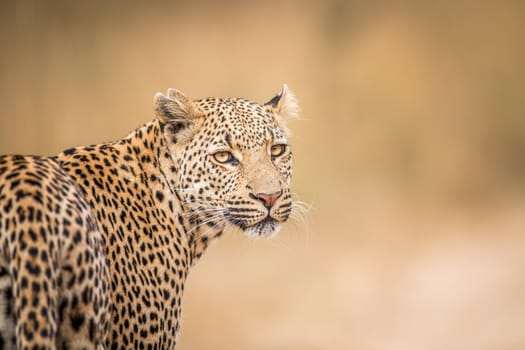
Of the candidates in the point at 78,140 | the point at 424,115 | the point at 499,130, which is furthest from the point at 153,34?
the point at 499,130

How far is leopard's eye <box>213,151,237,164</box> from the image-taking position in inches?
196

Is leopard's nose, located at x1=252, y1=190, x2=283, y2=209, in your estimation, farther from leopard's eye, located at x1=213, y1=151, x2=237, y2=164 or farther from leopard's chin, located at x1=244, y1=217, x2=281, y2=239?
leopard's eye, located at x1=213, y1=151, x2=237, y2=164

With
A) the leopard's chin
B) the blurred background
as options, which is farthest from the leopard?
the blurred background

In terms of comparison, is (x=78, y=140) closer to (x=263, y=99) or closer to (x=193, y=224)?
(x=263, y=99)

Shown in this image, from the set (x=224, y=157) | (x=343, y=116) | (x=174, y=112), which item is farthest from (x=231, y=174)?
(x=343, y=116)

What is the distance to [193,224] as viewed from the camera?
196 inches

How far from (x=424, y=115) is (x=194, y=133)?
18.8 feet

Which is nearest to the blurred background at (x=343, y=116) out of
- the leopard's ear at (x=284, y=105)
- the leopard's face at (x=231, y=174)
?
the leopard's ear at (x=284, y=105)

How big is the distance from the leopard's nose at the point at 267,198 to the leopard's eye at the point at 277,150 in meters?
0.31

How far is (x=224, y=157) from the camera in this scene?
5004 millimetres

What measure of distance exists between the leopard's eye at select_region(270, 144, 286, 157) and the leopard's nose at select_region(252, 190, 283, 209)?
0.31 m

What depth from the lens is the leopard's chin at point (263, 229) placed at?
4.97m

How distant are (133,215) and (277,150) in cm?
95

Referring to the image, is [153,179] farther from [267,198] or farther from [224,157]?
[267,198]
